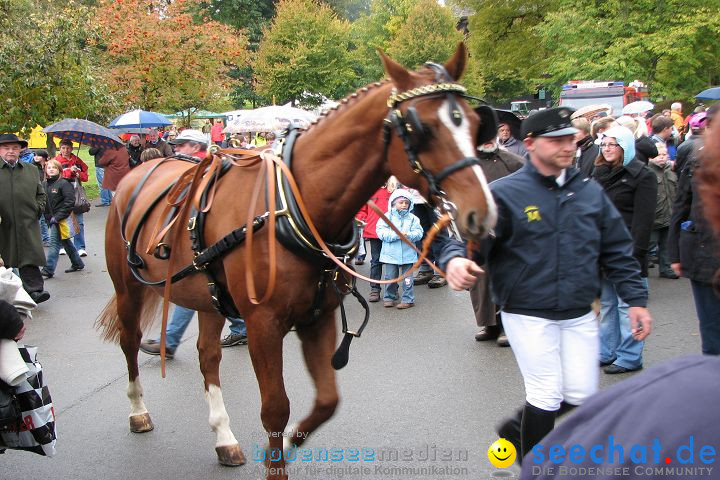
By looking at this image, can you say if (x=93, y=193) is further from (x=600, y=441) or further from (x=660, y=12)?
(x=600, y=441)

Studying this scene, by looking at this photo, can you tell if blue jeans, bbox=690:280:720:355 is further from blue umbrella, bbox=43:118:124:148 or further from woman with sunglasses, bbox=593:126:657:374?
blue umbrella, bbox=43:118:124:148

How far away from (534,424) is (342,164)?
1.48 meters

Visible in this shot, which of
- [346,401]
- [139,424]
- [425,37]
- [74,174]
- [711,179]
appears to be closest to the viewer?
[711,179]

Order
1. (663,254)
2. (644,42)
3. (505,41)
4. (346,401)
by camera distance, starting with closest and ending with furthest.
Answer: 1. (346,401)
2. (663,254)
3. (644,42)
4. (505,41)

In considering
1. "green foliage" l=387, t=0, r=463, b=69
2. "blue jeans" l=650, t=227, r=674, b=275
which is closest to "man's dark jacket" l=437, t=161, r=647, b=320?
"blue jeans" l=650, t=227, r=674, b=275

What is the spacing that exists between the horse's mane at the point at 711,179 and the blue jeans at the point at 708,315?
137 inches

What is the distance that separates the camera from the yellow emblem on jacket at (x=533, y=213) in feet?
10.1

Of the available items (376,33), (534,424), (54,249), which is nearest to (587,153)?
(534,424)

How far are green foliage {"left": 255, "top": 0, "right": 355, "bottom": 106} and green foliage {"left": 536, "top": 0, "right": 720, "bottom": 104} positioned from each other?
10.7 metres

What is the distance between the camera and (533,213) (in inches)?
121

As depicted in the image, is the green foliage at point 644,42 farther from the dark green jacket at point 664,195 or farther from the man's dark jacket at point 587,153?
the man's dark jacket at point 587,153

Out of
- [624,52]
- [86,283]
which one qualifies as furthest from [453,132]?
[624,52]

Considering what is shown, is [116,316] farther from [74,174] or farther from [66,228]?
[74,174]

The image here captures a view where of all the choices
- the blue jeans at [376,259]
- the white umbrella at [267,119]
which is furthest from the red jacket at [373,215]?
the white umbrella at [267,119]
